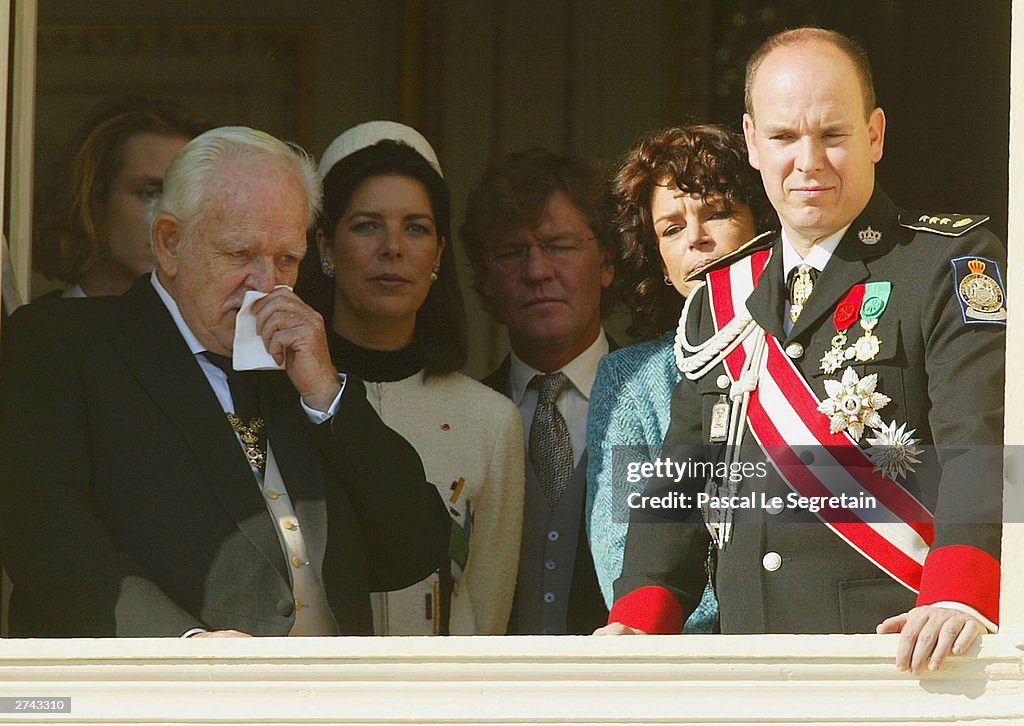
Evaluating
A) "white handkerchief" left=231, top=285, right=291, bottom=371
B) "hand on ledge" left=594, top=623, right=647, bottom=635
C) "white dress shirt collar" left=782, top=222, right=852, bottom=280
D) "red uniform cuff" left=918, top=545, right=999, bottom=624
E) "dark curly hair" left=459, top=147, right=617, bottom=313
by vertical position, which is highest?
"dark curly hair" left=459, top=147, right=617, bottom=313

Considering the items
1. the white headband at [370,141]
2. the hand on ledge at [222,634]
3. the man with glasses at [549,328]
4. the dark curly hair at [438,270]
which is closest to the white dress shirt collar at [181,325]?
the dark curly hair at [438,270]

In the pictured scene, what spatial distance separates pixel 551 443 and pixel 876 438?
105 centimetres

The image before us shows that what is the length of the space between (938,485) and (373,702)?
A: 4.14ft

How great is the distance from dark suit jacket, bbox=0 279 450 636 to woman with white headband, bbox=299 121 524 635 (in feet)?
1.04

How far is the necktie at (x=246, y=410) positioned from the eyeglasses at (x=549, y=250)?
823 mm

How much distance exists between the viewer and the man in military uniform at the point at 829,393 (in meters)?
4.19

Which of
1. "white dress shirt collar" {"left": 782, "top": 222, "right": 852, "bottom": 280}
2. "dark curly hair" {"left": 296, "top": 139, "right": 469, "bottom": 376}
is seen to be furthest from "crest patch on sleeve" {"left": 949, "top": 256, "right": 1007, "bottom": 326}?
"dark curly hair" {"left": 296, "top": 139, "right": 469, "bottom": 376}

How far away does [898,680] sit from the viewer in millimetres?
4078

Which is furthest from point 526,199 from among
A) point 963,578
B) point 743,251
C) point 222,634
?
point 963,578

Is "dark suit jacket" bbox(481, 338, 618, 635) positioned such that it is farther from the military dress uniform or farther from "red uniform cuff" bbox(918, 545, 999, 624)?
"red uniform cuff" bbox(918, 545, 999, 624)

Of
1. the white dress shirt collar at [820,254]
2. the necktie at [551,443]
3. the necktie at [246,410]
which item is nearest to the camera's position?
the white dress shirt collar at [820,254]

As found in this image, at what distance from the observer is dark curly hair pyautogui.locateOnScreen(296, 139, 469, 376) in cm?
505

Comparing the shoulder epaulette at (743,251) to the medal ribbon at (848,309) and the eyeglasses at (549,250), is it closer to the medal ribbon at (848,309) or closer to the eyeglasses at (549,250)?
the medal ribbon at (848,309)

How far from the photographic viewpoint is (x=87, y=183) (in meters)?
5.12
